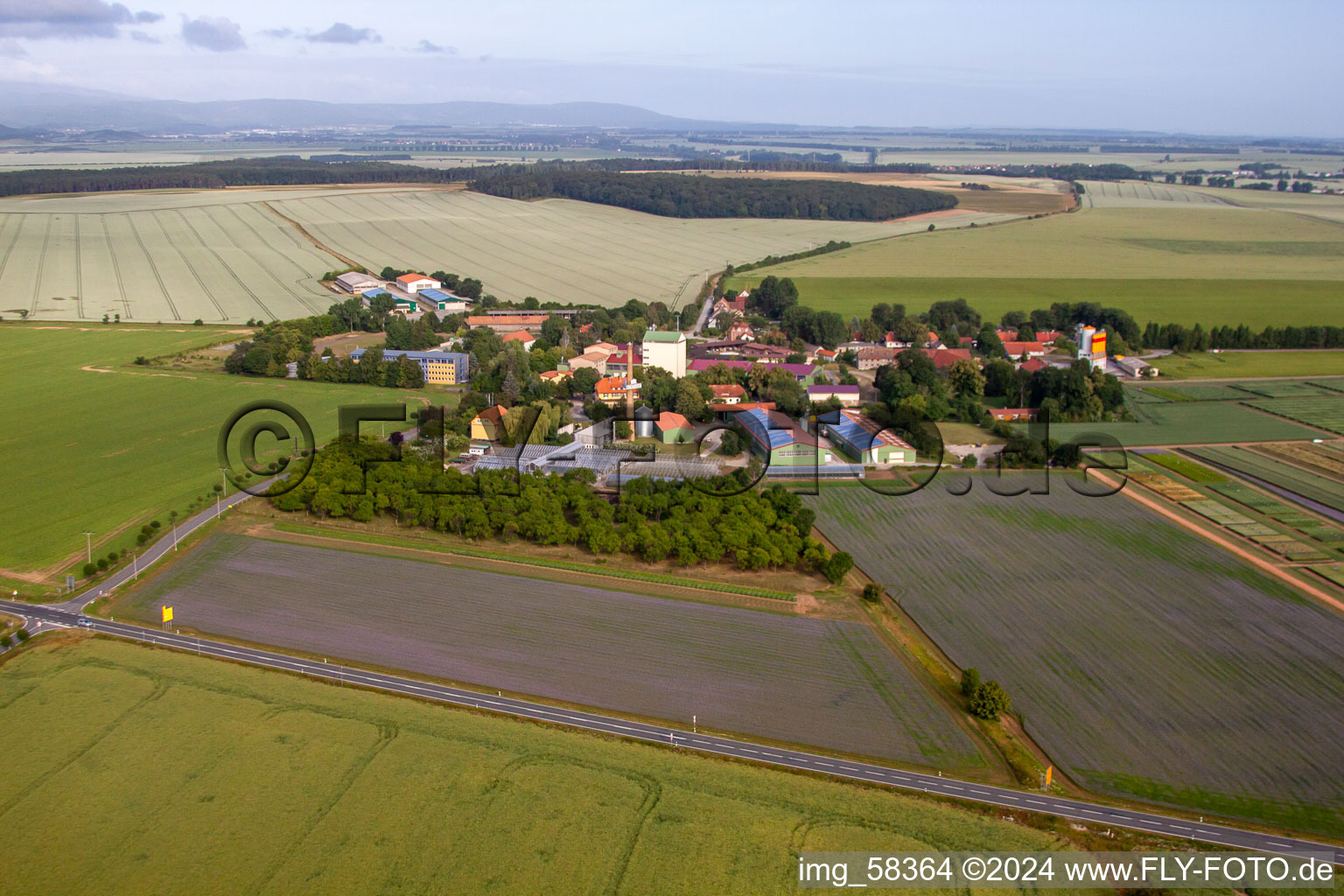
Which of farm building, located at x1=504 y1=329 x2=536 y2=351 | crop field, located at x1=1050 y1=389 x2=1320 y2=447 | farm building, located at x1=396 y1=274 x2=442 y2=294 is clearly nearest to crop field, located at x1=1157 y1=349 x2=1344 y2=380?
crop field, located at x1=1050 y1=389 x2=1320 y2=447

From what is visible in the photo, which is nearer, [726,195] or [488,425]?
[488,425]

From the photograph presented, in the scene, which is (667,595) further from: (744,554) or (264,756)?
(264,756)

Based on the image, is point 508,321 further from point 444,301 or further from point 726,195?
point 726,195

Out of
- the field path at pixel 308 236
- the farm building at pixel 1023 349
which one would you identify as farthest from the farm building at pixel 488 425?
the field path at pixel 308 236

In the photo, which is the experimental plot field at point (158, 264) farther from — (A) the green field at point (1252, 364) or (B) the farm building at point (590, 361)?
(A) the green field at point (1252, 364)

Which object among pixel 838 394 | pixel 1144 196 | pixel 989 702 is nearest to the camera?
pixel 989 702

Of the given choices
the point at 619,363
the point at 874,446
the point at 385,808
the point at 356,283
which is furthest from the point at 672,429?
the point at 356,283
